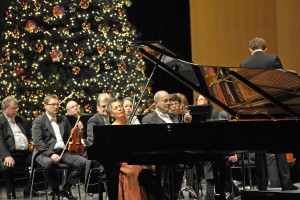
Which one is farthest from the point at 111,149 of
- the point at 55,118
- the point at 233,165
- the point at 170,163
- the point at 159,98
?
the point at 233,165

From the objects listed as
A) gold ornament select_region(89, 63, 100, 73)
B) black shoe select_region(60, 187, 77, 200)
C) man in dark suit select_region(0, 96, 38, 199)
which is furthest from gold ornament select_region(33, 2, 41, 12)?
black shoe select_region(60, 187, 77, 200)

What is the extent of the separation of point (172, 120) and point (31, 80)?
3931 millimetres

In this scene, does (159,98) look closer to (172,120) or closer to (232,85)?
(172,120)

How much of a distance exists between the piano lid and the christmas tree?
5897 millimetres

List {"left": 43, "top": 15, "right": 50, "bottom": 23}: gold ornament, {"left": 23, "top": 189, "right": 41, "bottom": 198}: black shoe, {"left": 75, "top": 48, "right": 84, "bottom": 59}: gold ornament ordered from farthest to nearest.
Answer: {"left": 75, "top": 48, "right": 84, "bottom": 59}: gold ornament, {"left": 43, "top": 15, "right": 50, "bottom": 23}: gold ornament, {"left": 23, "top": 189, "right": 41, "bottom": 198}: black shoe

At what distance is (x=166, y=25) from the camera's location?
47.8ft

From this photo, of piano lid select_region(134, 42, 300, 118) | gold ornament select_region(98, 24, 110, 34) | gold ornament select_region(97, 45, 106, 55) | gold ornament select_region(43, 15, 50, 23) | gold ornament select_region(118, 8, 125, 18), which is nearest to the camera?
piano lid select_region(134, 42, 300, 118)

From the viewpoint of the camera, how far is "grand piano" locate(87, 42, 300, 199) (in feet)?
17.8

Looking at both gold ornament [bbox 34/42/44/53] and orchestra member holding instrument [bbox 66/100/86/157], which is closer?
orchestra member holding instrument [bbox 66/100/86/157]

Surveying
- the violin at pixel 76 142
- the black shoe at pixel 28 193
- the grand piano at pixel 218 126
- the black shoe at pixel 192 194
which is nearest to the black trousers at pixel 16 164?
the black shoe at pixel 28 193

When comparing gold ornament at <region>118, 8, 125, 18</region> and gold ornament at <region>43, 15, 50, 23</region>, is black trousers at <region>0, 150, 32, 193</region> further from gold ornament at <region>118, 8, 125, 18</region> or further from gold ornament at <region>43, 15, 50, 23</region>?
gold ornament at <region>118, 8, 125, 18</region>

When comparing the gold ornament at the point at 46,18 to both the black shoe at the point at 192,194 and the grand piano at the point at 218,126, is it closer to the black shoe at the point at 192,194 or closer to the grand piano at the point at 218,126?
the black shoe at the point at 192,194

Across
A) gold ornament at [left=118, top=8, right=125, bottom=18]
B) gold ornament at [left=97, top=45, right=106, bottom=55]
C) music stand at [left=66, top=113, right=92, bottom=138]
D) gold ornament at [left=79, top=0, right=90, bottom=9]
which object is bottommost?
music stand at [left=66, top=113, right=92, bottom=138]

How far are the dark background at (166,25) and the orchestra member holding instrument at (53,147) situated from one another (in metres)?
5.54
